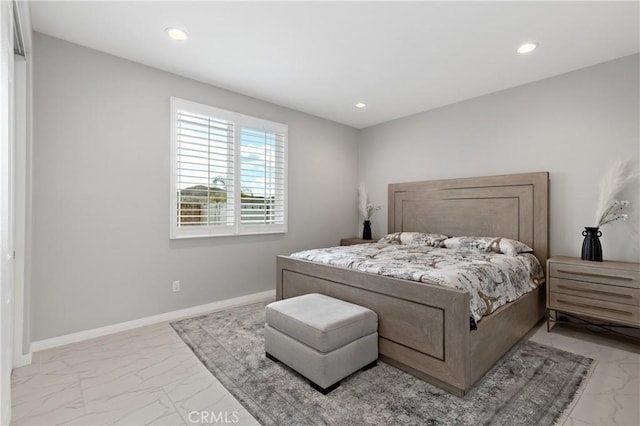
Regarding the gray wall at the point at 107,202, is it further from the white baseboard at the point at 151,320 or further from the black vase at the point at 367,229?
the black vase at the point at 367,229

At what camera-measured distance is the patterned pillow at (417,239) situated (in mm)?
3814

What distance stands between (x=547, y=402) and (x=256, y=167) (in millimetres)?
3528

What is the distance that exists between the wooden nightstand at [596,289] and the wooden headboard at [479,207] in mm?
480

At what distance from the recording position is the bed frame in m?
1.92

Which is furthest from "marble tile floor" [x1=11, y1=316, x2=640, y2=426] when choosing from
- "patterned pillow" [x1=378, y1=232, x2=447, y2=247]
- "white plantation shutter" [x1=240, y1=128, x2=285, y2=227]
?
"white plantation shutter" [x1=240, y1=128, x2=285, y2=227]

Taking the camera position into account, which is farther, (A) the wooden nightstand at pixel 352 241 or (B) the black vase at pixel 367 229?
(B) the black vase at pixel 367 229

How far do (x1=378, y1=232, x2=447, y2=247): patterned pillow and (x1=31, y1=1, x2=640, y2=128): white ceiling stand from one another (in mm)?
1826

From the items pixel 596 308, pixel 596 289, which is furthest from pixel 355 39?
pixel 596 308

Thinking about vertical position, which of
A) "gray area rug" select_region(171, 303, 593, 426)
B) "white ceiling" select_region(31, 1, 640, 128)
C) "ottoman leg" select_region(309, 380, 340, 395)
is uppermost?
"white ceiling" select_region(31, 1, 640, 128)

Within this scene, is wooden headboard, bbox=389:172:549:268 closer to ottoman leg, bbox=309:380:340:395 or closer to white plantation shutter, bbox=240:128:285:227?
white plantation shutter, bbox=240:128:285:227

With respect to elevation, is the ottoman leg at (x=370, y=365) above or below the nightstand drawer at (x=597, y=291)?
below

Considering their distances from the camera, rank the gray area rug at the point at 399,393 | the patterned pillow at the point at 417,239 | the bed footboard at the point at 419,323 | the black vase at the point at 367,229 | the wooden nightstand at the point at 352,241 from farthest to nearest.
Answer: the black vase at the point at 367,229 → the wooden nightstand at the point at 352,241 → the patterned pillow at the point at 417,239 → the bed footboard at the point at 419,323 → the gray area rug at the point at 399,393

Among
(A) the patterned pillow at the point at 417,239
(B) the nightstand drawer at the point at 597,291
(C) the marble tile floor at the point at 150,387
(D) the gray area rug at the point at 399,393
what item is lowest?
(C) the marble tile floor at the point at 150,387

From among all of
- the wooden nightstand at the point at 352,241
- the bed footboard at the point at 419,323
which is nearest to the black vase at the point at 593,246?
the bed footboard at the point at 419,323
